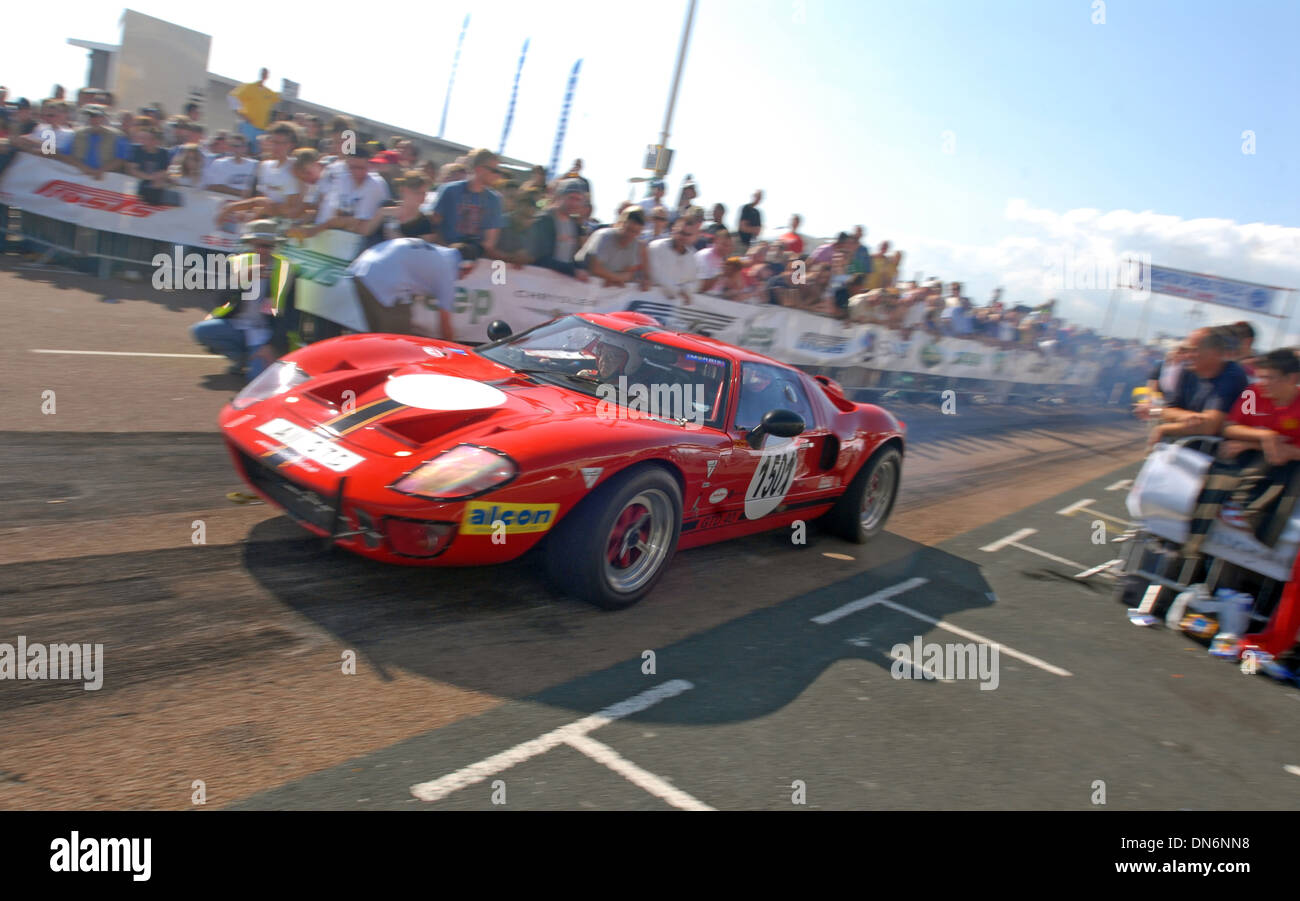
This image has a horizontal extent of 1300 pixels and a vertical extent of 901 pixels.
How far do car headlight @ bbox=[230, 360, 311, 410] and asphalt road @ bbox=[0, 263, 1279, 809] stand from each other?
61cm

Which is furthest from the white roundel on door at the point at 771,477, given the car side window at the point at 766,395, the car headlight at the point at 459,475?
the car headlight at the point at 459,475

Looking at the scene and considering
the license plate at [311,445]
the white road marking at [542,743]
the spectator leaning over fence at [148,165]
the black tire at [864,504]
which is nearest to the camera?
the white road marking at [542,743]

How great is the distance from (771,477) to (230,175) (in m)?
8.99

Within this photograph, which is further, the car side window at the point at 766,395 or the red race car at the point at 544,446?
the car side window at the point at 766,395

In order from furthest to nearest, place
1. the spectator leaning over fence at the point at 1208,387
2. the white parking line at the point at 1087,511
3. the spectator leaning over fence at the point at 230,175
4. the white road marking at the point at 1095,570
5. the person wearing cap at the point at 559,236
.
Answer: the spectator leaning over fence at the point at 230,175 → the white parking line at the point at 1087,511 → the person wearing cap at the point at 559,236 → the white road marking at the point at 1095,570 → the spectator leaning over fence at the point at 1208,387

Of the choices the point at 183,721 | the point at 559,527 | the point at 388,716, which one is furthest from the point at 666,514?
the point at 183,721

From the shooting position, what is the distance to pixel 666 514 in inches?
176

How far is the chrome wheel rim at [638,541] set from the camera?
13.8 ft

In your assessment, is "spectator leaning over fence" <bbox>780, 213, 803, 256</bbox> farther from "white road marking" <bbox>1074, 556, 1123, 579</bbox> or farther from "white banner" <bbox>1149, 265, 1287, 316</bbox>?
"white banner" <bbox>1149, 265, 1287, 316</bbox>

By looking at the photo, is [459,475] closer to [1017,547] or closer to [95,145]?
[1017,547]

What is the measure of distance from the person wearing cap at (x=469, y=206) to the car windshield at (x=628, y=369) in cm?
334

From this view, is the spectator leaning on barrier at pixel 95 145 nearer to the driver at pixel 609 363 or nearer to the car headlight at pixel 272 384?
the car headlight at pixel 272 384

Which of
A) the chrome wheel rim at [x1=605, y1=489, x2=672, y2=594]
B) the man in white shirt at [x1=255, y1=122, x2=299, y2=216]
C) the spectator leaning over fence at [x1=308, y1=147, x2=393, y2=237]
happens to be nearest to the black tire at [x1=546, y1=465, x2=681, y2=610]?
the chrome wheel rim at [x1=605, y1=489, x2=672, y2=594]

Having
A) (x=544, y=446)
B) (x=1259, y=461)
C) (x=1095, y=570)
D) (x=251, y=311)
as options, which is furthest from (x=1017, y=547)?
(x=251, y=311)
